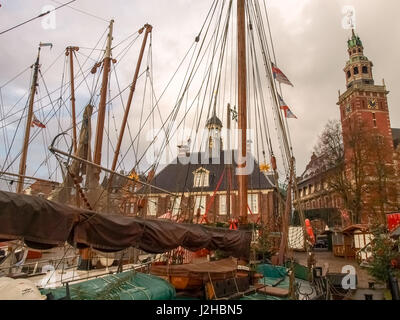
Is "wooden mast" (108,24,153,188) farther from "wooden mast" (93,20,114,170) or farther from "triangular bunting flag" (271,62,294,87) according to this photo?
"triangular bunting flag" (271,62,294,87)

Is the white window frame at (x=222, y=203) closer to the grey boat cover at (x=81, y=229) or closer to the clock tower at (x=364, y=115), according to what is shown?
the clock tower at (x=364, y=115)

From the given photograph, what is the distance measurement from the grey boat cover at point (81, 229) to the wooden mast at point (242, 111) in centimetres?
298

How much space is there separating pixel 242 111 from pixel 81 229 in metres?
7.82

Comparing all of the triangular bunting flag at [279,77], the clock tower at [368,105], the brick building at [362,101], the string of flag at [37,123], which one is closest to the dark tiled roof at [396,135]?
the brick building at [362,101]

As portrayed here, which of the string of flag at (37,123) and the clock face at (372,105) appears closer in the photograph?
the string of flag at (37,123)

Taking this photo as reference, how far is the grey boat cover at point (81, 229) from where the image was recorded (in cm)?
375

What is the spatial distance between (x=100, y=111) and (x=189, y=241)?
1283cm

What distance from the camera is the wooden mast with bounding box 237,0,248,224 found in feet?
32.9

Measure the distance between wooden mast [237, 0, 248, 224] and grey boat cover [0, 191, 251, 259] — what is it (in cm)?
298

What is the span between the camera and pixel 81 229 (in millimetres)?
4672

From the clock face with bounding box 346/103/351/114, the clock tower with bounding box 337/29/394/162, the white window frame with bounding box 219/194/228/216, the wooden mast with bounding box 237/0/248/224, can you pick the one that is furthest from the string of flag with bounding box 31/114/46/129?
the clock face with bounding box 346/103/351/114

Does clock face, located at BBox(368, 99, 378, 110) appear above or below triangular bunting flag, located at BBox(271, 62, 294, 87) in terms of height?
above

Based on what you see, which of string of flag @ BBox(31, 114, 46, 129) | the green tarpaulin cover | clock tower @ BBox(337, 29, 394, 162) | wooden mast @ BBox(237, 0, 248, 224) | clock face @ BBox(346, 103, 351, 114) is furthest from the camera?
clock face @ BBox(346, 103, 351, 114)

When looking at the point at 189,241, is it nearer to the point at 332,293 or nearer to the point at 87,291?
the point at 87,291
